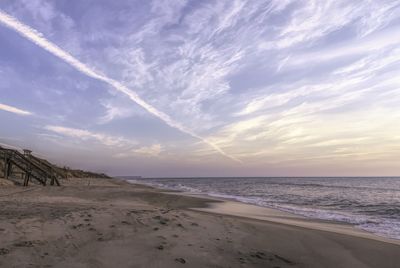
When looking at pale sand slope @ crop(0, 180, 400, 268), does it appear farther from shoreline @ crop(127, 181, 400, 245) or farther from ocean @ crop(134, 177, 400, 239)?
ocean @ crop(134, 177, 400, 239)

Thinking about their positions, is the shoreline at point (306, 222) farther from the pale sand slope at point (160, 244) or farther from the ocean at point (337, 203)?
the pale sand slope at point (160, 244)

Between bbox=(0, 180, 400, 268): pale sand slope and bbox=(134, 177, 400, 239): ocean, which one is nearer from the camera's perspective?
bbox=(0, 180, 400, 268): pale sand slope

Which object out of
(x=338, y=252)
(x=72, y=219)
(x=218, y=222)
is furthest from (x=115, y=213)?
(x=338, y=252)

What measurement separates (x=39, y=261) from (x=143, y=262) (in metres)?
1.62

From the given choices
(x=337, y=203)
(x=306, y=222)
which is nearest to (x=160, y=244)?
(x=306, y=222)

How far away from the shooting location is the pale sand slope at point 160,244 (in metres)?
6.11

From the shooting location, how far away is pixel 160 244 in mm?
7191

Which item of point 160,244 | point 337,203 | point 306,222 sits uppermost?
point 337,203

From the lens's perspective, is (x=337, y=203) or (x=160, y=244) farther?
(x=337, y=203)

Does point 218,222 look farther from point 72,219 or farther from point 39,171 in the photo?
point 39,171

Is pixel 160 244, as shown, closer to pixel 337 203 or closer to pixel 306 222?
pixel 306 222

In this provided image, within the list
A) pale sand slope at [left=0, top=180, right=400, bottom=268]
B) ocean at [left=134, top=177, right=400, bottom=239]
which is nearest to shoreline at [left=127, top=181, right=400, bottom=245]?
ocean at [left=134, top=177, right=400, bottom=239]

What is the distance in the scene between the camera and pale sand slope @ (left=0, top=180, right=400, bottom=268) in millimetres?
6113

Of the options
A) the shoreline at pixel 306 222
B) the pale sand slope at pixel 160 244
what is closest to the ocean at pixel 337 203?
the shoreline at pixel 306 222
